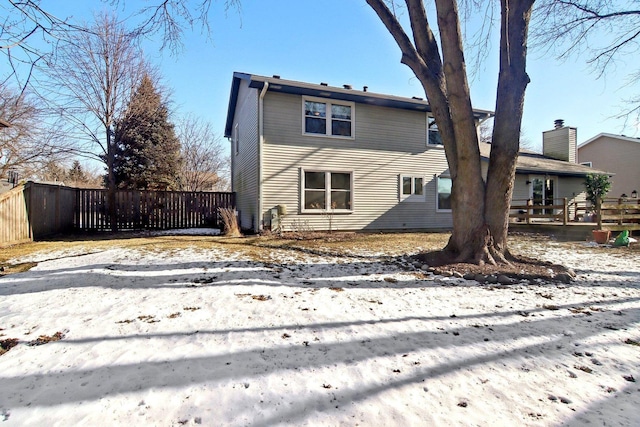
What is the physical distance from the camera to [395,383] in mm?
2180

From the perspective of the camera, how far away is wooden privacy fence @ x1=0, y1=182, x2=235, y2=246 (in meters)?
8.10

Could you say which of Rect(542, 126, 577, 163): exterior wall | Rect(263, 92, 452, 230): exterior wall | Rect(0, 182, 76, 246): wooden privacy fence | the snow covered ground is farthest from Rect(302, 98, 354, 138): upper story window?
Rect(542, 126, 577, 163): exterior wall

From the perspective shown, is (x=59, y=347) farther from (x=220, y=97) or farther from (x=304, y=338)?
(x=220, y=97)

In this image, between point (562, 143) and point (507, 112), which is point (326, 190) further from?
point (562, 143)

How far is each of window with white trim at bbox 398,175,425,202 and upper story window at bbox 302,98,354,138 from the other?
9.77 feet

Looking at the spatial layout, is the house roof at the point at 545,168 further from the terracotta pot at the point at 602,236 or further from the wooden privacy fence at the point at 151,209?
the wooden privacy fence at the point at 151,209

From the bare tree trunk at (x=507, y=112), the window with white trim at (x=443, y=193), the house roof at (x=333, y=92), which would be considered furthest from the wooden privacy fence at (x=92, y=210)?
the bare tree trunk at (x=507, y=112)

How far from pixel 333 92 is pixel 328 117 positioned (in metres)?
0.90

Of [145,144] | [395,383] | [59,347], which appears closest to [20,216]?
[59,347]

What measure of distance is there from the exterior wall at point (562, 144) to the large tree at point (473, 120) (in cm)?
1736

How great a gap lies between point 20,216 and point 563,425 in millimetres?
11272

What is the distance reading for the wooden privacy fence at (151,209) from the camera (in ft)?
39.9

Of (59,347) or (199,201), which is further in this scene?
(199,201)

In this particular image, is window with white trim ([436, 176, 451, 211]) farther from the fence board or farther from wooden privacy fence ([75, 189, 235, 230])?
the fence board
